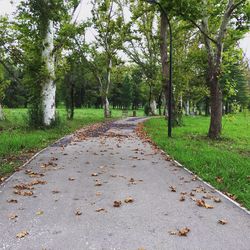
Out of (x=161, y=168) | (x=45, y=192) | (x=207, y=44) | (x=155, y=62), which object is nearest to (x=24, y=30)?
(x=207, y=44)

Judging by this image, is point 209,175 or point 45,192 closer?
point 45,192

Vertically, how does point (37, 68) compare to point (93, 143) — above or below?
above

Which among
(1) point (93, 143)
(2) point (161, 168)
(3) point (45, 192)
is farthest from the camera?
(1) point (93, 143)

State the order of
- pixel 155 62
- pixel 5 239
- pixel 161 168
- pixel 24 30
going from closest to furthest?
pixel 5 239, pixel 161 168, pixel 24 30, pixel 155 62

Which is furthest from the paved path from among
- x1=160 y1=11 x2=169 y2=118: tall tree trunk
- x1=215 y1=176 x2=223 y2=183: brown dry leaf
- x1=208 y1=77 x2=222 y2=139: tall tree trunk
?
x1=160 y1=11 x2=169 y2=118: tall tree trunk

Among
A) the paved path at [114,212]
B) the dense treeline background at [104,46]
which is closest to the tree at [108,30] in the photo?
the dense treeline background at [104,46]

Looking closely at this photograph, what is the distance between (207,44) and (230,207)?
1236 cm

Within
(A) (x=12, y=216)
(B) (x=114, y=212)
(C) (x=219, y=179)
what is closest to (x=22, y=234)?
(A) (x=12, y=216)

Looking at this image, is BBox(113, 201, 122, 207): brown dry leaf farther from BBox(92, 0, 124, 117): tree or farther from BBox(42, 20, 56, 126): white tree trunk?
BBox(92, 0, 124, 117): tree

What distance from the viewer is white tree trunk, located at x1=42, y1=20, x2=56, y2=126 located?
21.0 m

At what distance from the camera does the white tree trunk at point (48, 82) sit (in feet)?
68.9

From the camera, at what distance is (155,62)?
48312 mm

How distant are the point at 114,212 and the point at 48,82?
16.5 m

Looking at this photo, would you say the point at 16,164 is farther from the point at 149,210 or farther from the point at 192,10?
the point at 192,10
